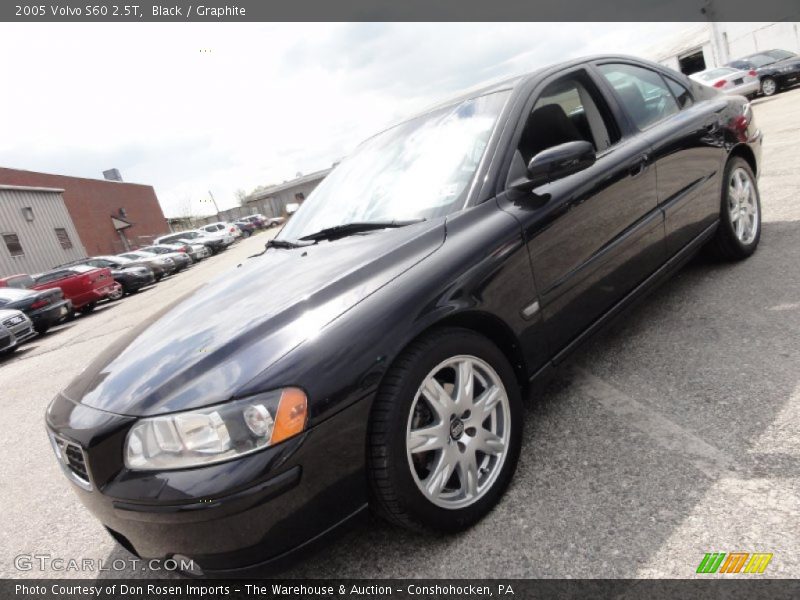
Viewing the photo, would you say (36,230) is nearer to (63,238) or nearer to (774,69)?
(63,238)

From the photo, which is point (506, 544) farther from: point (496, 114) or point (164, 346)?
point (496, 114)

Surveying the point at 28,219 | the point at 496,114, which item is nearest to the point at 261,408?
the point at 496,114

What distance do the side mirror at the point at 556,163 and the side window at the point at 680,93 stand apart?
1672mm

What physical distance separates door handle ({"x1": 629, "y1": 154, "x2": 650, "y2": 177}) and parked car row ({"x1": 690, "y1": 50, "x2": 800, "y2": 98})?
58.5 feet

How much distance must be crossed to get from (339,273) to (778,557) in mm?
1655

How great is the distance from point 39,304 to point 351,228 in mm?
11614

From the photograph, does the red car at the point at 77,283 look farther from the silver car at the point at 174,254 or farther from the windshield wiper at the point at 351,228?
the windshield wiper at the point at 351,228

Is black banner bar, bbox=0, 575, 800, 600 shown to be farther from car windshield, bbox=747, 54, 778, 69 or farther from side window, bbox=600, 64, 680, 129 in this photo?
car windshield, bbox=747, 54, 778, 69

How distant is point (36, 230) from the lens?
24.6 meters

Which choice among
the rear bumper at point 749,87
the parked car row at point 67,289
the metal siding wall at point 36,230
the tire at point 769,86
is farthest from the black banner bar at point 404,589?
the metal siding wall at point 36,230

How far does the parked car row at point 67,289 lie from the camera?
33.0 ft

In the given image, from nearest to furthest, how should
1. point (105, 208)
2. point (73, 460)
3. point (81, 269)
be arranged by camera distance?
point (73, 460)
point (81, 269)
point (105, 208)

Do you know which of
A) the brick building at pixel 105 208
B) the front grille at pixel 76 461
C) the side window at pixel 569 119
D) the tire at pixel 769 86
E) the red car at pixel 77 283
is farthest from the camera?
the brick building at pixel 105 208

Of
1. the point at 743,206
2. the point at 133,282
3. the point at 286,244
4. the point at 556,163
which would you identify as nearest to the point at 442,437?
the point at 556,163
